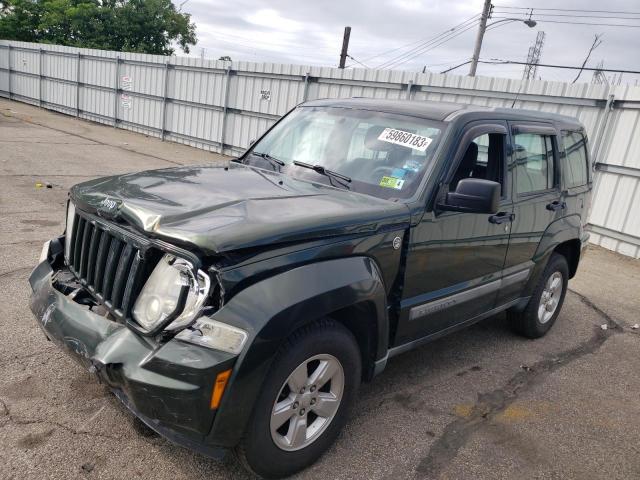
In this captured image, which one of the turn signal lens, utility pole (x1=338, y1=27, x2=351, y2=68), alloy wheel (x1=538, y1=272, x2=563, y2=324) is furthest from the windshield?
utility pole (x1=338, y1=27, x2=351, y2=68)

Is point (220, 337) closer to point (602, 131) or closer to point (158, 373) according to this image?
point (158, 373)

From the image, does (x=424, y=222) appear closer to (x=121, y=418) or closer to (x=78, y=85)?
(x=121, y=418)

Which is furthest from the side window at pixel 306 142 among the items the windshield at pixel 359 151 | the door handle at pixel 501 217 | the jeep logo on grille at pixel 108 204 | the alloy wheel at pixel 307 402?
the alloy wheel at pixel 307 402

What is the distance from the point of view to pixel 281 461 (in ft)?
8.32

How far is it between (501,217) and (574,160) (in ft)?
4.99

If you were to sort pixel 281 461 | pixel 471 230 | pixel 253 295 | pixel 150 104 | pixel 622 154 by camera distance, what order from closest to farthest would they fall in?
pixel 253 295 < pixel 281 461 < pixel 471 230 < pixel 622 154 < pixel 150 104

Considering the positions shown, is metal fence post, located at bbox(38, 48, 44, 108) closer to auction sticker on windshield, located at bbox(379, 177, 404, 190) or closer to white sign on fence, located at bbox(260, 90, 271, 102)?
white sign on fence, located at bbox(260, 90, 271, 102)

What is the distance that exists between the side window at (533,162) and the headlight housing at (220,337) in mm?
2620

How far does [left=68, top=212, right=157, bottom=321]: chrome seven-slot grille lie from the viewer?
A: 92.8 inches

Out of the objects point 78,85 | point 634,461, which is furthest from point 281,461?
point 78,85

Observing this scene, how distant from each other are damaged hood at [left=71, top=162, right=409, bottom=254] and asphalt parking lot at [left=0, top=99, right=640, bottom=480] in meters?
1.17

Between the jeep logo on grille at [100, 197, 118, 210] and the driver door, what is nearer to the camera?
the jeep logo on grille at [100, 197, 118, 210]

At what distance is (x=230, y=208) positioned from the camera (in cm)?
255

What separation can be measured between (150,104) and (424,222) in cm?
1777
